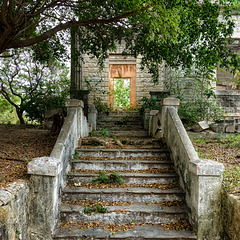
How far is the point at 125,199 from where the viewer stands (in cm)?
396

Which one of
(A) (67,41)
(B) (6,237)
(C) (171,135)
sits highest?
(A) (67,41)

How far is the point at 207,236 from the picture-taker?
3361 millimetres

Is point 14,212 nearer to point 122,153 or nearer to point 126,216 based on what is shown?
point 126,216

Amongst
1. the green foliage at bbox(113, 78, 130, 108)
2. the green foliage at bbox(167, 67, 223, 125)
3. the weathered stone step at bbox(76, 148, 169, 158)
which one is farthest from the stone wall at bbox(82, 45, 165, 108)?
the weathered stone step at bbox(76, 148, 169, 158)

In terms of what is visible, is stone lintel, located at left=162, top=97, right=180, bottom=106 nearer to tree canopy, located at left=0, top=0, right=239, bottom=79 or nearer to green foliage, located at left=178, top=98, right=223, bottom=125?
tree canopy, located at left=0, top=0, right=239, bottom=79

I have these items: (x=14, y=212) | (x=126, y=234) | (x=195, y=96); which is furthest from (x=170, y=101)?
(x=195, y=96)

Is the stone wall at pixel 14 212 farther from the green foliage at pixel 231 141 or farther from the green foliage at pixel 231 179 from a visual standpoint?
the green foliage at pixel 231 141

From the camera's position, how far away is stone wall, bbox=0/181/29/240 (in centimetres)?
263

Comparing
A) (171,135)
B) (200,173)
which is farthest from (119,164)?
(200,173)

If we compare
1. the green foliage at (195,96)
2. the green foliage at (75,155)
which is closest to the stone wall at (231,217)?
the green foliage at (75,155)

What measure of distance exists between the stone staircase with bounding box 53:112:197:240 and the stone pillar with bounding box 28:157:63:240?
0.22 meters

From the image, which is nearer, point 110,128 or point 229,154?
point 229,154

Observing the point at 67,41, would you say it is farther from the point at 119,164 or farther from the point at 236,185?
the point at 236,185

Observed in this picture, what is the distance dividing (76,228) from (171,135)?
279 cm
